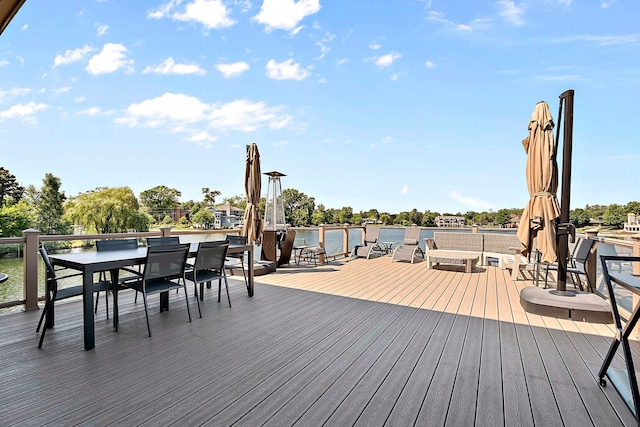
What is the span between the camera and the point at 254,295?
15.8 ft

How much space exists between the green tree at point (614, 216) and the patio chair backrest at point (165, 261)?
7660mm

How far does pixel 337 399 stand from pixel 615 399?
5.90ft

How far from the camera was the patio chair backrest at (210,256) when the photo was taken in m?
3.85

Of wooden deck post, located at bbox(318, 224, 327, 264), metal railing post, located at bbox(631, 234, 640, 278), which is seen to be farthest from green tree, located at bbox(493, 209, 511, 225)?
wooden deck post, located at bbox(318, 224, 327, 264)

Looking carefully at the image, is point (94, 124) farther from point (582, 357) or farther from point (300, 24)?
point (582, 357)

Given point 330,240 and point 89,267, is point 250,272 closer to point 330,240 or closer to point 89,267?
point 89,267

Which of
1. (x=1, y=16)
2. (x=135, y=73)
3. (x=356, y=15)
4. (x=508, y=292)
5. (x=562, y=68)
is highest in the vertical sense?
(x=135, y=73)

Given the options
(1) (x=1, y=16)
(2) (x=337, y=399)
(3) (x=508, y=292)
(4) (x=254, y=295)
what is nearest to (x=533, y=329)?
(3) (x=508, y=292)

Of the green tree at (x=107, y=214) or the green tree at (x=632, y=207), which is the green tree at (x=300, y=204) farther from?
the green tree at (x=107, y=214)

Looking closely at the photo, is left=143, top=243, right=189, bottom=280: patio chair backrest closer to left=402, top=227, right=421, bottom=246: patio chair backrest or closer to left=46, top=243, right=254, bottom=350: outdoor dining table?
left=46, top=243, right=254, bottom=350: outdoor dining table

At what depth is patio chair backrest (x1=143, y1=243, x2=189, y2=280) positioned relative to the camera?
3266mm

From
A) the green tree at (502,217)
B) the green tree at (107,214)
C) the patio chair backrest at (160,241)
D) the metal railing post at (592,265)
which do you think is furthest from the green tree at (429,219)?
the green tree at (107,214)

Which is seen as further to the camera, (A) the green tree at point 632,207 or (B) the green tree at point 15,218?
(B) the green tree at point 15,218

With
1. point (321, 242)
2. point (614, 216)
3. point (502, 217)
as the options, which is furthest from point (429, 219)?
point (614, 216)
